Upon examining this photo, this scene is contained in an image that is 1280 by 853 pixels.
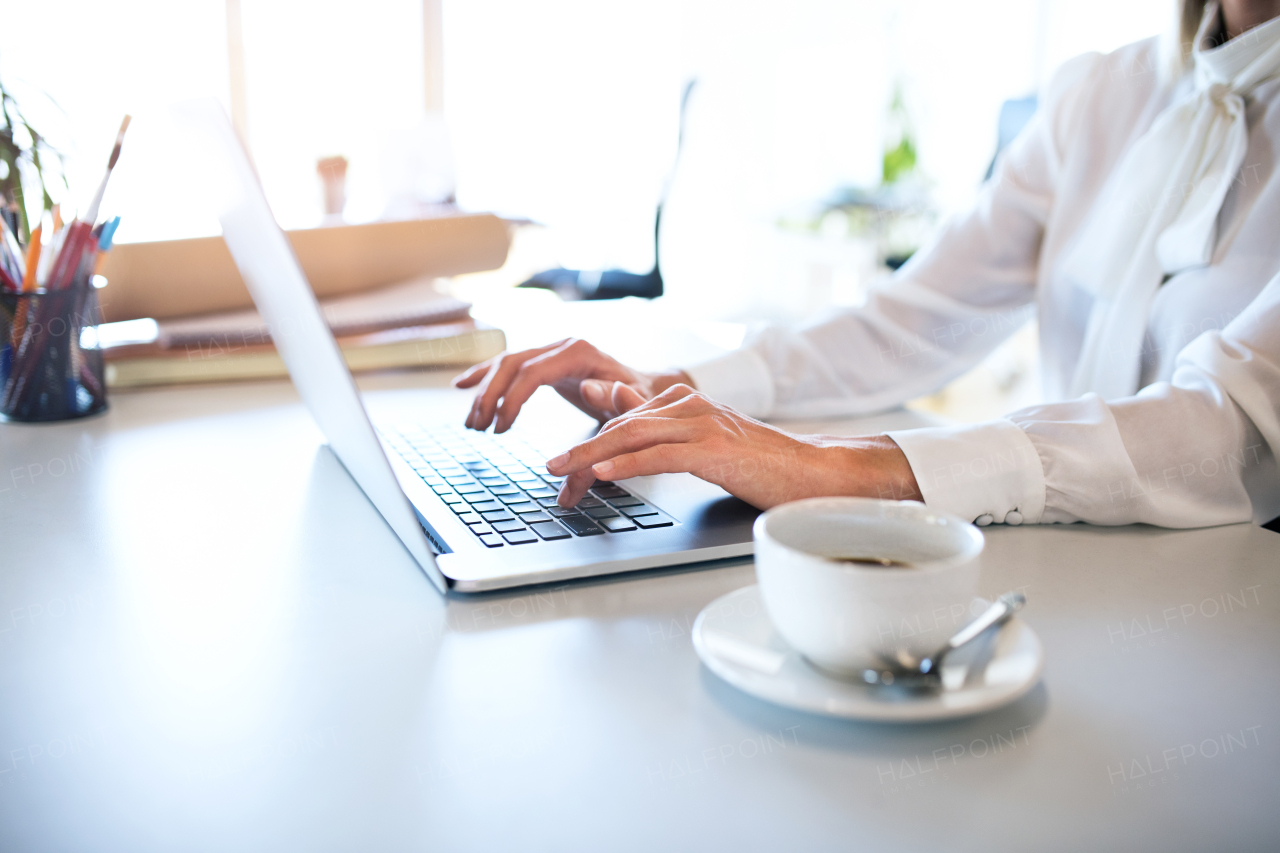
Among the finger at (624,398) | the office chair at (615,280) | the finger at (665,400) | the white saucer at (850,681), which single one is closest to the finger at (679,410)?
the finger at (665,400)

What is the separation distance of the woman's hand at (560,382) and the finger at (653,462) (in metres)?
0.16

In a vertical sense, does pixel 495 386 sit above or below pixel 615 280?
above

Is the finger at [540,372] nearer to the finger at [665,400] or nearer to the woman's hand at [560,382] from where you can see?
the woman's hand at [560,382]

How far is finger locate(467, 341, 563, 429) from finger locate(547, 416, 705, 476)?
0.24 metres

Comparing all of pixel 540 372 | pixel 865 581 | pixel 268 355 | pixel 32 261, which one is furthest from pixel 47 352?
pixel 865 581

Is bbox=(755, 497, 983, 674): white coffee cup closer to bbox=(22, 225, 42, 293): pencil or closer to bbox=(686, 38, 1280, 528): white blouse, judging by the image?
bbox=(686, 38, 1280, 528): white blouse

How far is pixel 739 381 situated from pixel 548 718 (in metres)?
0.59

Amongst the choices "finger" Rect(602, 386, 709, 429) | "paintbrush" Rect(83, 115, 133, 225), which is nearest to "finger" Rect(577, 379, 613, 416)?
"finger" Rect(602, 386, 709, 429)

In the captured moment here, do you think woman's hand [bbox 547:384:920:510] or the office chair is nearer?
woman's hand [bbox 547:384:920:510]

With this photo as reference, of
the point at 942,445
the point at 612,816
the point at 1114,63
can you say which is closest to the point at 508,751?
the point at 612,816

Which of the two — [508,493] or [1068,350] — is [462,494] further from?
[1068,350]

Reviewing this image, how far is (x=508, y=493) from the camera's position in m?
0.68

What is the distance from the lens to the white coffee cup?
0.38 m

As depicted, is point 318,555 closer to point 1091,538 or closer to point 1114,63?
point 1091,538
